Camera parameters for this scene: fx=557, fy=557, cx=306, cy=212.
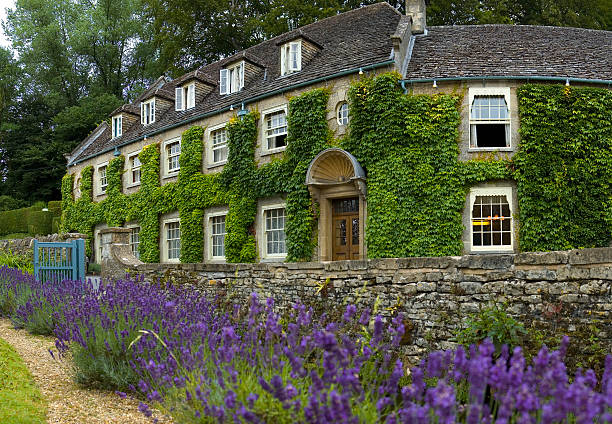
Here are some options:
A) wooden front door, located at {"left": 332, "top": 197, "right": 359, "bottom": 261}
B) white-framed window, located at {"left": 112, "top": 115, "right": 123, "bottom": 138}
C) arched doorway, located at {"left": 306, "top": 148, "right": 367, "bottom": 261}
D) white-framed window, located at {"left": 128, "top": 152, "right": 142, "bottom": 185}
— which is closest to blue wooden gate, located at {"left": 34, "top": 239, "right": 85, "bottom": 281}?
arched doorway, located at {"left": 306, "top": 148, "right": 367, "bottom": 261}

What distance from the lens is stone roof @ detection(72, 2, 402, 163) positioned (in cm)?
1652

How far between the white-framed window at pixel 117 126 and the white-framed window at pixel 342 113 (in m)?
14.6

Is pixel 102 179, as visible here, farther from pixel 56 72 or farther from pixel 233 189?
pixel 56 72

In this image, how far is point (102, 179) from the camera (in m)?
27.0

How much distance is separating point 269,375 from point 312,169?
12571 millimetres

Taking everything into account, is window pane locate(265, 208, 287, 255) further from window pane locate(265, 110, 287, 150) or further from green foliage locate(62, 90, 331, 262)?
window pane locate(265, 110, 287, 150)

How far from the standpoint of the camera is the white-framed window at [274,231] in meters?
17.7

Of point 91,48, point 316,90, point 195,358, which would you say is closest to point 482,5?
point 316,90

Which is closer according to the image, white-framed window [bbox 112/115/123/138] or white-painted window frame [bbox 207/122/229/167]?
white-painted window frame [bbox 207/122/229/167]

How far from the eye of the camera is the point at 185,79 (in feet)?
74.9

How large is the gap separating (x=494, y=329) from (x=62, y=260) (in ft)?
35.8

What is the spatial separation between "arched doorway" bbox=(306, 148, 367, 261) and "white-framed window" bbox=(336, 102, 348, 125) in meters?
1.10

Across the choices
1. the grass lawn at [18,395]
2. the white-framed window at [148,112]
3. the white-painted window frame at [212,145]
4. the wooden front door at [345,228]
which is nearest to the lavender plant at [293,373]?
the grass lawn at [18,395]

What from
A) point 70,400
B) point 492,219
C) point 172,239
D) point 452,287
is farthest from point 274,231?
point 70,400
